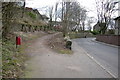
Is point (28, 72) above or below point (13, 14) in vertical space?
below

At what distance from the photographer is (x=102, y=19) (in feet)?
143

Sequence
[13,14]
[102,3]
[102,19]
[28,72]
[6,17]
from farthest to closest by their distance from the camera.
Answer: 1. [102,19]
2. [102,3]
3. [13,14]
4. [6,17]
5. [28,72]

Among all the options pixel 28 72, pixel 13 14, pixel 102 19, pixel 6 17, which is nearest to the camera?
pixel 28 72

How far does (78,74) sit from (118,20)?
40.5 meters

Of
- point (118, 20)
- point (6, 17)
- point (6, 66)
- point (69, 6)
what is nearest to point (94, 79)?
point (6, 66)

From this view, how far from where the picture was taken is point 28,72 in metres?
6.58

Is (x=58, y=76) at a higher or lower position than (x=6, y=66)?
lower

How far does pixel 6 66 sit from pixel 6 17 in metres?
6.04

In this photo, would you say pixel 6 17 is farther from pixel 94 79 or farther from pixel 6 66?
pixel 94 79

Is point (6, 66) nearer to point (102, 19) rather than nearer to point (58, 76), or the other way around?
point (58, 76)

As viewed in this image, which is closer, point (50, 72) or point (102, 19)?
point (50, 72)

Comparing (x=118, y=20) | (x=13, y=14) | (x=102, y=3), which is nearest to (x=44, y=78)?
(x=13, y=14)

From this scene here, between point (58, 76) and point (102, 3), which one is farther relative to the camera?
point (102, 3)

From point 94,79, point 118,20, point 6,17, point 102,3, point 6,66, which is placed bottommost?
point 94,79
